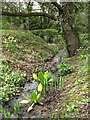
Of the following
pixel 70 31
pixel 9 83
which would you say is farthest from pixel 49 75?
pixel 70 31

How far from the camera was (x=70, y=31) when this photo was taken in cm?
550

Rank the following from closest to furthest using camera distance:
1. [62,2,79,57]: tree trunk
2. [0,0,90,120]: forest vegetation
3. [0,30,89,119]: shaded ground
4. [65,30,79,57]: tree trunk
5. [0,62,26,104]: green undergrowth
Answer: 1. [0,30,89,119]: shaded ground
2. [0,0,90,120]: forest vegetation
3. [0,62,26,104]: green undergrowth
4. [62,2,79,57]: tree trunk
5. [65,30,79,57]: tree trunk

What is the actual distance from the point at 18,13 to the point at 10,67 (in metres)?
2.59

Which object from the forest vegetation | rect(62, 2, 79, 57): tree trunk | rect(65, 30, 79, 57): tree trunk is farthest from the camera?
rect(65, 30, 79, 57): tree trunk

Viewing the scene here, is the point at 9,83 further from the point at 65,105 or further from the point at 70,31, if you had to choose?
the point at 70,31

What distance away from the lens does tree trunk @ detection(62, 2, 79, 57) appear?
5233 millimetres

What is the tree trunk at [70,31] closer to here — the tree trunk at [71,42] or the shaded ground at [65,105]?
the tree trunk at [71,42]

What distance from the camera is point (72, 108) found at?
2.05m

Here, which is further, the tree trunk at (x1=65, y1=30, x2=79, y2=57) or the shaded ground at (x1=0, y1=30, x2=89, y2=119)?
the tree trunk at (x1=65, y1=30, x2=79, y2=57)

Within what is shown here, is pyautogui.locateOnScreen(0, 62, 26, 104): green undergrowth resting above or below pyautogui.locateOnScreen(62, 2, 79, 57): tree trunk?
below

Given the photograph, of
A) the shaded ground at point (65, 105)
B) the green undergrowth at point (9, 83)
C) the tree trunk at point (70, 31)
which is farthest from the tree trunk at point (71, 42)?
the shaded ground at point (65, 105)

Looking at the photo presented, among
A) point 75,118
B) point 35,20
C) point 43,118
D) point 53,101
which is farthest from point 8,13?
point 35,20

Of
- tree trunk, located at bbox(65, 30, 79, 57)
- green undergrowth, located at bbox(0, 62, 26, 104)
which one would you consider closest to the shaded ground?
green undergrowth, located at bbox(0, 62, 26, 104)

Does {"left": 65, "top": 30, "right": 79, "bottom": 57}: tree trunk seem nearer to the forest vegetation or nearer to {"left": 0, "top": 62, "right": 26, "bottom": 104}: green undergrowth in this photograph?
the forest vegetation
